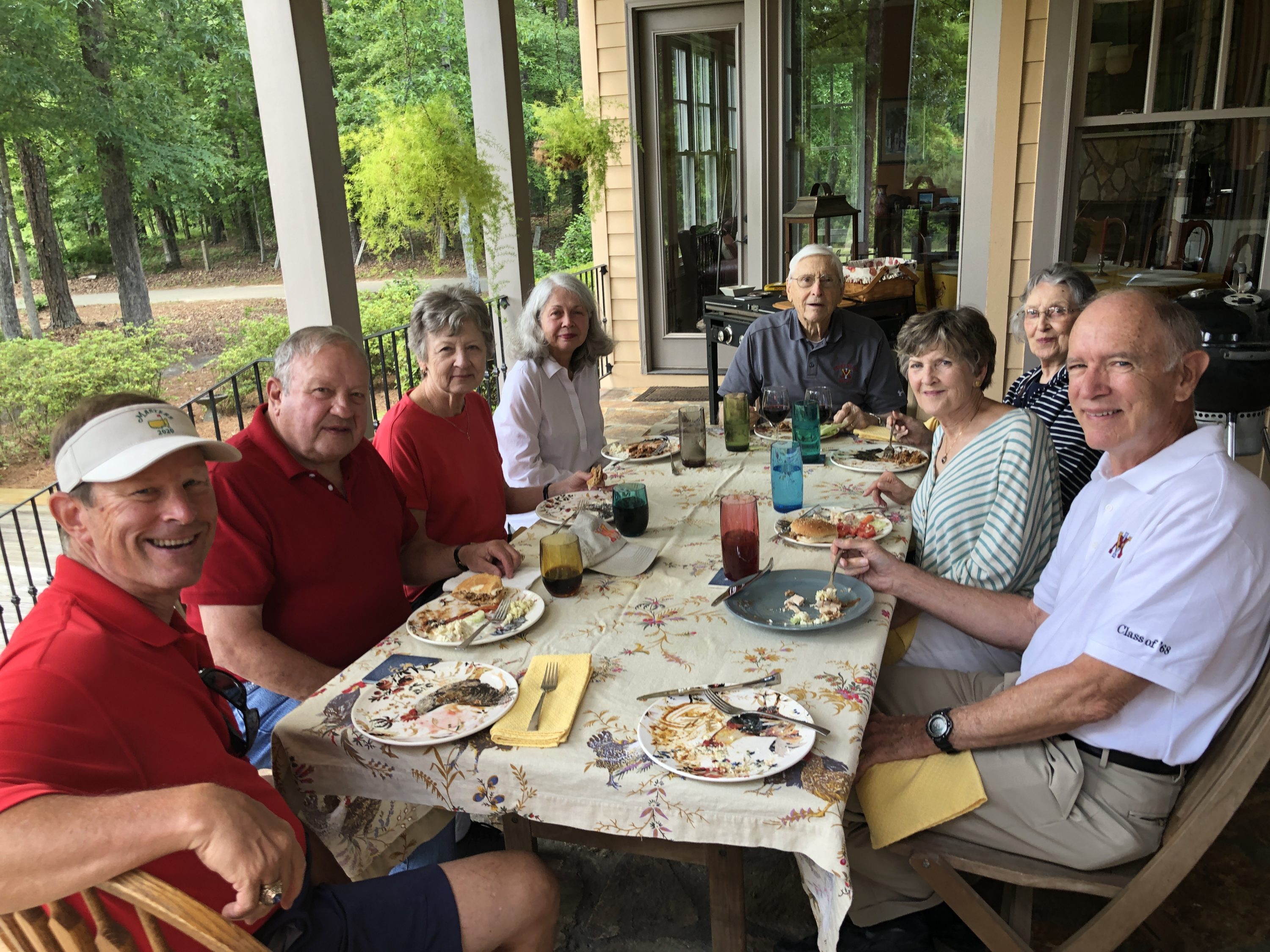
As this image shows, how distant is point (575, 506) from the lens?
2248mm

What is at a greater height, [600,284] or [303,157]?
[303,157]

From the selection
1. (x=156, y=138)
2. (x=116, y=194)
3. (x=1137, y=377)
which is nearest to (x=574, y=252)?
(x=156, y=138)

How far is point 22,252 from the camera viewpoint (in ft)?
22.5

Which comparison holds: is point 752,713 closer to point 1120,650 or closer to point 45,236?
point 1120,650

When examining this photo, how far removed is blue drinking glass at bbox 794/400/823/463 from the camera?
2.54 m

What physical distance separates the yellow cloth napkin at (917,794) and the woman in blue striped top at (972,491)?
46 centimetres

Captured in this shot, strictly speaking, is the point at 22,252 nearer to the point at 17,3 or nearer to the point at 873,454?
the point at 17,3

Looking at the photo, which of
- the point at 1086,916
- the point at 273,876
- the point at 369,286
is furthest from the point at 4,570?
the point at 369,286

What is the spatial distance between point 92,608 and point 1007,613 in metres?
1.54

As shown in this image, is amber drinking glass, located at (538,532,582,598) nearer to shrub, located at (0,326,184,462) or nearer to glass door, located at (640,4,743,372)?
glass door, located at (640,4,743,372)

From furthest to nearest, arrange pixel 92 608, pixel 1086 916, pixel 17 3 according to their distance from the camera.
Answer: pixel 17 3 < pixel 1086 916 < pixel 92 608

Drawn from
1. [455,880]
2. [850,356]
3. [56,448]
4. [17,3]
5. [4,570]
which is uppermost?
[17,3]

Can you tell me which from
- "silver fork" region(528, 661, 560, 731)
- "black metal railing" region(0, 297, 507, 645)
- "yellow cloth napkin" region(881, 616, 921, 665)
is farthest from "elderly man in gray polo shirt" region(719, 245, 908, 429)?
"silver fork" region(528, 661, 560, 731)

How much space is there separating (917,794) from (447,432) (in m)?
1.49
